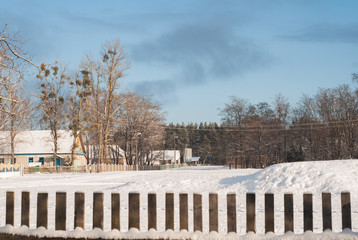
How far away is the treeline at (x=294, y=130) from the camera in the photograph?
61.4 metres

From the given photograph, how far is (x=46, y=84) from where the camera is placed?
5562 cm

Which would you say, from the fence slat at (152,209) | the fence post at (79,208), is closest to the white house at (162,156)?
the fence post at (79,208)

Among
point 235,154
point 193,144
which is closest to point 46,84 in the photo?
point 235,154

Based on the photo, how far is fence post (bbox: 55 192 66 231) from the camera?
215 inches

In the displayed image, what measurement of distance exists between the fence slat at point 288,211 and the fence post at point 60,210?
2695 millimetres

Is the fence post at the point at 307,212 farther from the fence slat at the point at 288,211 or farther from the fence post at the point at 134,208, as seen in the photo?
the fence post at the point at 134,208

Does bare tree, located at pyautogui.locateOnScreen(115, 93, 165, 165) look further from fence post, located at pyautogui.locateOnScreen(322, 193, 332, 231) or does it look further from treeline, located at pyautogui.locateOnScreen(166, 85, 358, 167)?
fence post, located at pyautogui.locateOnScreen(322, 193, 332, 231)

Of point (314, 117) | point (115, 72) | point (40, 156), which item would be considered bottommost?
point (40, 156)

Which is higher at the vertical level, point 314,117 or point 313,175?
point 314,117

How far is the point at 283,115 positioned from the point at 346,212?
6885 centimetres

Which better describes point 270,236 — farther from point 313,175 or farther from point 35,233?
point 313,175

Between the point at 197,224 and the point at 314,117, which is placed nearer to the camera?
the point at 197,224

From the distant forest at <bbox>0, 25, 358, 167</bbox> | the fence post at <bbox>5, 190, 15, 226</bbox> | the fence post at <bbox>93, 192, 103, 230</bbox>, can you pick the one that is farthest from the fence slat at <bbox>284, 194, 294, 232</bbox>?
the distant forest at <bbox>0, 25, 358, 167</bbox>

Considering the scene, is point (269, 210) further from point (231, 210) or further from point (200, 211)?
point (200, 211)
